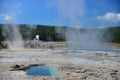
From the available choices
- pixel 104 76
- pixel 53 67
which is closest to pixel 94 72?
pixel 104 76

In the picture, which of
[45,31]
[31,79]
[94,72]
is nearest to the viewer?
[31,79]

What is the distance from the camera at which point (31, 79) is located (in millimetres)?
7453

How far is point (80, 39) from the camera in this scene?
37719 millimetres

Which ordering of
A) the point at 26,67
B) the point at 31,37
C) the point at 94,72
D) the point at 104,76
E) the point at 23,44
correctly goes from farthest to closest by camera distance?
1. the point at 31,37
2. the point at 23,44
3. the point at 26,67
4. the point at 94,72
5. the point at 104,76

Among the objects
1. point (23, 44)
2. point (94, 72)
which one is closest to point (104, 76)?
point (94, 72)

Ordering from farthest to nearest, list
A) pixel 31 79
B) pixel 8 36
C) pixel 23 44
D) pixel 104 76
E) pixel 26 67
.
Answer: pixel 8 36, pixel 23 44, pixel 26 67, pixel 104 76, pixel 31 79

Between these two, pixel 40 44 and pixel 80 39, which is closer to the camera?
pixel 40 44

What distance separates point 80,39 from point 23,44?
12.2 m

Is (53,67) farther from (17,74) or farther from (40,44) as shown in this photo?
(40,44)

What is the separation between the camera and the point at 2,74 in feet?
26.9

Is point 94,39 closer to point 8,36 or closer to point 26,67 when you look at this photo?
point 8,36

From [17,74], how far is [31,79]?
0.98 metres

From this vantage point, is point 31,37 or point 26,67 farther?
point 31,37

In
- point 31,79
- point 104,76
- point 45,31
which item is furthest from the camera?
point 45,31
